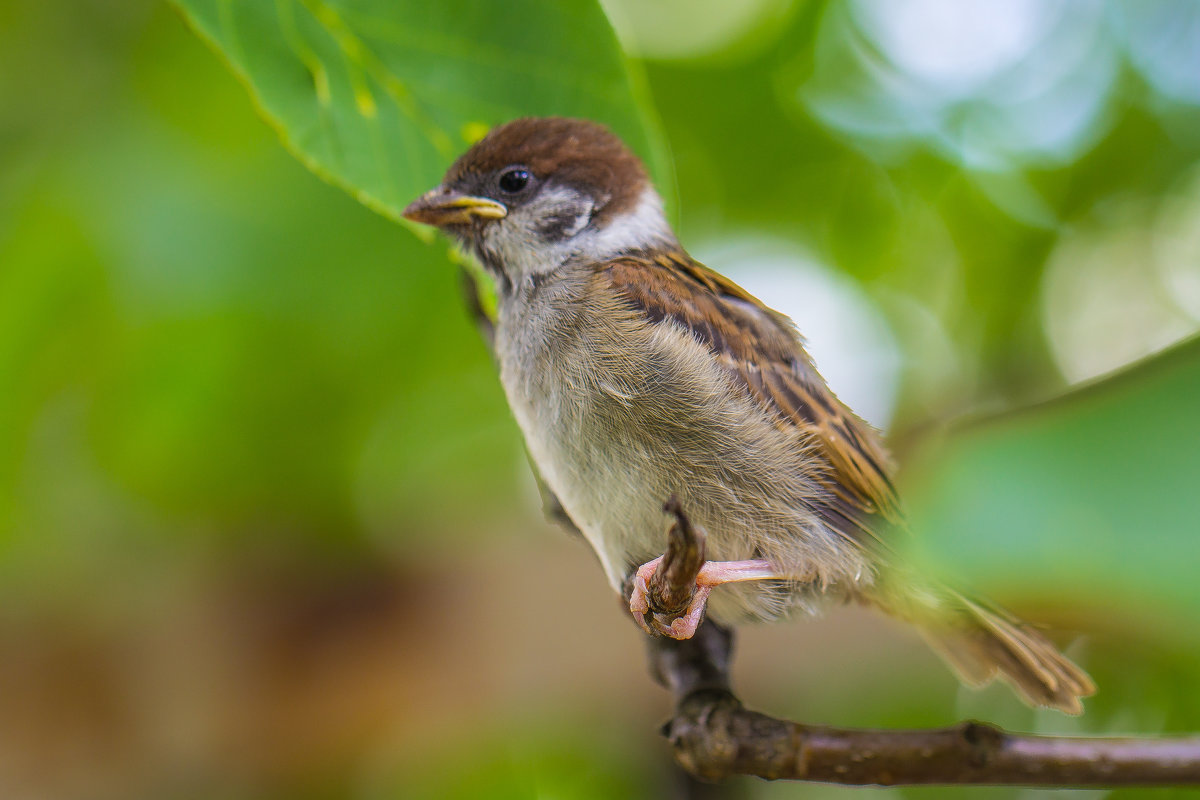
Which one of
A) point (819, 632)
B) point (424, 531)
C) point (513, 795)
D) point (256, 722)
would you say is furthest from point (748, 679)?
point (256, 722)

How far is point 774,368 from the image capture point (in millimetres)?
1800

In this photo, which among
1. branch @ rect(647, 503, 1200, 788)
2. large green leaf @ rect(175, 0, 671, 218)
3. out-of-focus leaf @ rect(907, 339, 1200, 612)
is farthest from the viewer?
branch @ rect(647, 503, 1200, 788)

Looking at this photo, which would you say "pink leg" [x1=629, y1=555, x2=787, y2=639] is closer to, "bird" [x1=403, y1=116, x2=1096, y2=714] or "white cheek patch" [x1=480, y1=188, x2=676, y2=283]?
"bird" [x1=403, y1=116, x2=1096, y2=714]

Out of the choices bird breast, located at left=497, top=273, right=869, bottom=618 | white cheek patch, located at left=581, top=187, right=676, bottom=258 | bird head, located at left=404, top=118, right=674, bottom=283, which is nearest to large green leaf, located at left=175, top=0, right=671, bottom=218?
bird head, located at left=404, top=118, right=674, bottom=283

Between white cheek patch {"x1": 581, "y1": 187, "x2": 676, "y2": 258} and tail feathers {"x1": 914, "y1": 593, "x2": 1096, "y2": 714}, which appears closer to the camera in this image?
tail feathers {"x1": 914, "y1": 593, "x2": 1096, "y2": 714}

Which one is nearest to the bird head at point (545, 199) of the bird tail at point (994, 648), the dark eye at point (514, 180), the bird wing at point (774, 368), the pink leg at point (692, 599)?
the dark eye at point (514, 180)

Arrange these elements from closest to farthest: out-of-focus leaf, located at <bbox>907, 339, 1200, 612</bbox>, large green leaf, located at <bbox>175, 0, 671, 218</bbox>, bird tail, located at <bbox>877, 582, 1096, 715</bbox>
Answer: out-of-focus leaf, located at <bbox>907, 339, 1200, 612</bbox>, large green leaf, located at <bbox>175, 0, 671, 218</bbox>, bird tail, located at <bbox>877, 582, 1096, 715</bbox>

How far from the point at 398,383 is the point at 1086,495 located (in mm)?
2558

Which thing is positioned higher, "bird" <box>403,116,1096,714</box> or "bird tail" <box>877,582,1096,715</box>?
"bird" <box>403,116,1096,714</box>

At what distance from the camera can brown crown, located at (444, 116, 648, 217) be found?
175cm

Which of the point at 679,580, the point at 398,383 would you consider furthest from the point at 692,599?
the point at 398,383

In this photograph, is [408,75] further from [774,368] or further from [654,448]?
[774,368]

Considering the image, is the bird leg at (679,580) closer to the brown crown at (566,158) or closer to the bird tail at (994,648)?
the bird tail at (994,648)

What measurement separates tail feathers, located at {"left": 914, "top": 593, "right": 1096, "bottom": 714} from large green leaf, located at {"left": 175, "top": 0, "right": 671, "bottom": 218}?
102cm
